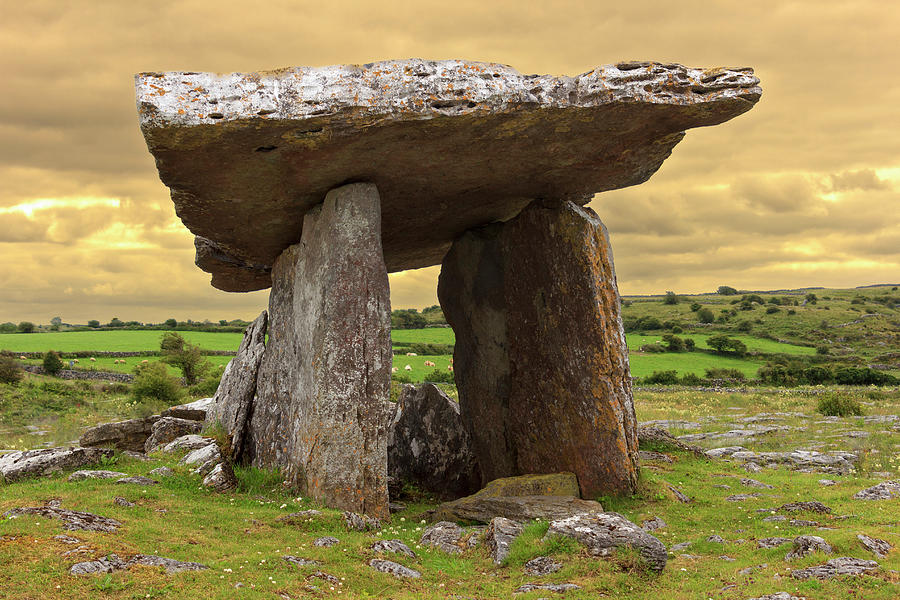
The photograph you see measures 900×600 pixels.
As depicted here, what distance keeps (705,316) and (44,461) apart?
90.1 metres

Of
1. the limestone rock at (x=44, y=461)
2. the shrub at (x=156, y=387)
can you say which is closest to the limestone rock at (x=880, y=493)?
the limestone rock at (x=44, y=461)

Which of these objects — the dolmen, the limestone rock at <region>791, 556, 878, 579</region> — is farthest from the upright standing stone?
the limestone rock at <region>791, 556, 878, 579</region>

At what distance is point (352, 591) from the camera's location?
23.1 ft

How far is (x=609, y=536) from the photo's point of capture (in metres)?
7.92

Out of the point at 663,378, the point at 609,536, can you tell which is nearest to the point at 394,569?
the point at 609,536

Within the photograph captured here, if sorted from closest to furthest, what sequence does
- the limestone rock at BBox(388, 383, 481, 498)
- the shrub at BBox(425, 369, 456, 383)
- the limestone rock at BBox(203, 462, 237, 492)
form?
the limestone rock at BBox(203, 462, 237, 492) → the limestone rock at BBox(388, 383, 481, 498) → the shrub at BBox(425, 369, 456, 383)

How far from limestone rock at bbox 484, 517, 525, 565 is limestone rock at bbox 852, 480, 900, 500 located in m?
6.59

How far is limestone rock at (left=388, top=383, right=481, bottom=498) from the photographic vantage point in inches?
616

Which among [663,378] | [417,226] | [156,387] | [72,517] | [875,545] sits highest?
[417,226]

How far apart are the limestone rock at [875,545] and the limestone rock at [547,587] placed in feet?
11.7

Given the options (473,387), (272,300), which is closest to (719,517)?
(473,387)

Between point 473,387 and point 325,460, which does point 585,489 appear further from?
point 325,460

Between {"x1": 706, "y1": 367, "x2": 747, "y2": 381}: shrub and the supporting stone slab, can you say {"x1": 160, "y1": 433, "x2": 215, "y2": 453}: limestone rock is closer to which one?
the supporting stone slab

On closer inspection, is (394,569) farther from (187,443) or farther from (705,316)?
(705,316)
